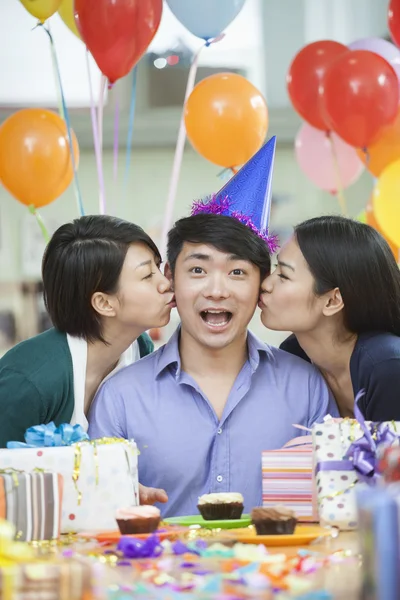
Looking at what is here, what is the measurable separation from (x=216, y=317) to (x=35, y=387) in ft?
1.54

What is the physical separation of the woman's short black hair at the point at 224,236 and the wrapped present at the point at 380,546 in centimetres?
121

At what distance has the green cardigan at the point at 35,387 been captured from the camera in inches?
85.4

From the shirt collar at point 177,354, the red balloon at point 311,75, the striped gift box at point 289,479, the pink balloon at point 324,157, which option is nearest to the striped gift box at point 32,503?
the striped gift box at point 289,479

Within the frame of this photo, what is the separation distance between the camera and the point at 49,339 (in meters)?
2.32

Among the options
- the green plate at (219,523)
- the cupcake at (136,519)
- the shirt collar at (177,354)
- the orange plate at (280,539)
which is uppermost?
the shirt collar at (177,354)

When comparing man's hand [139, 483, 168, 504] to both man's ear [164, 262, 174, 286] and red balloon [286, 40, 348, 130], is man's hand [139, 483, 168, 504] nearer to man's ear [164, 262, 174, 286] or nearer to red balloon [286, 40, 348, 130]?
man's ear [164, 262, 174, 286]

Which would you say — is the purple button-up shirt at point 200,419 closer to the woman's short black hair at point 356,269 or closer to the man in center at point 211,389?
the man in center at point 211,389

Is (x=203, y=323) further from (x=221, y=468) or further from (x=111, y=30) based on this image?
(x=111, y=30)

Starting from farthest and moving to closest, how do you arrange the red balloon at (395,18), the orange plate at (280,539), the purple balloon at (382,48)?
the purple balloon at (382,48) < the red balloon at (395,18) < the orange plate at (280,539)

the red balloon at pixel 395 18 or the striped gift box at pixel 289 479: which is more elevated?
the red balloon at pixel 395 18

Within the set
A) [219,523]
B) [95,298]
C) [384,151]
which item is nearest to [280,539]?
[219,523]

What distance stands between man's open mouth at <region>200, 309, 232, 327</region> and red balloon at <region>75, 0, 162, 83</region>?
4.28ft

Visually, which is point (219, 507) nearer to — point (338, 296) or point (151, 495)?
point (151, 495)

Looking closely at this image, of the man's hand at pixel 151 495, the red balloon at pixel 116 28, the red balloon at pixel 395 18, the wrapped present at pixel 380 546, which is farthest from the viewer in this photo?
the red balloon at pixel 395 18
